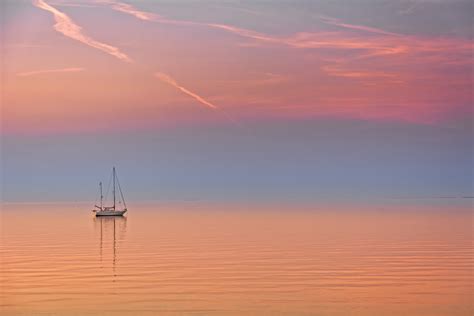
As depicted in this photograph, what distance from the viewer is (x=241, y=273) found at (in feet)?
107

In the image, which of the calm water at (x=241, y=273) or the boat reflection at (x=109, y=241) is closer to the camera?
the calm water at (x=241, y=273)

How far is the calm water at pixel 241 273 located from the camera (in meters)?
24.2

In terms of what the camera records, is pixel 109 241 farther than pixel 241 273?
Yes

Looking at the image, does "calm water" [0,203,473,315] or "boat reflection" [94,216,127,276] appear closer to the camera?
"calm water" [0,203,473,315]

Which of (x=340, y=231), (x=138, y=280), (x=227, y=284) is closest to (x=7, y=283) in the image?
(x=138, y=280)

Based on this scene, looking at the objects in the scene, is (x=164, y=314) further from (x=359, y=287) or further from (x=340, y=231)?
(x=340, y=231)

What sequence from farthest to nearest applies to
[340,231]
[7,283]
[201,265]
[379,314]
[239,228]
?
1. [239,228]
2. [340,231]
3. [201,265]
4. [7,283]
5. [379,314]

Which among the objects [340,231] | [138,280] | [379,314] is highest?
[340,231]

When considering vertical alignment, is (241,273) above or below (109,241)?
below

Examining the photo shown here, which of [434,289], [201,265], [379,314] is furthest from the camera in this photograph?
[201,265]

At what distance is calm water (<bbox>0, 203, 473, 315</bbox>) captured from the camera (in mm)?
24234

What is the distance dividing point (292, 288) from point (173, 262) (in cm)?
1072

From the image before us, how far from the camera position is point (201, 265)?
118 feet

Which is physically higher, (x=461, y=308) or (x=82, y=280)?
(x=82, y=280)
